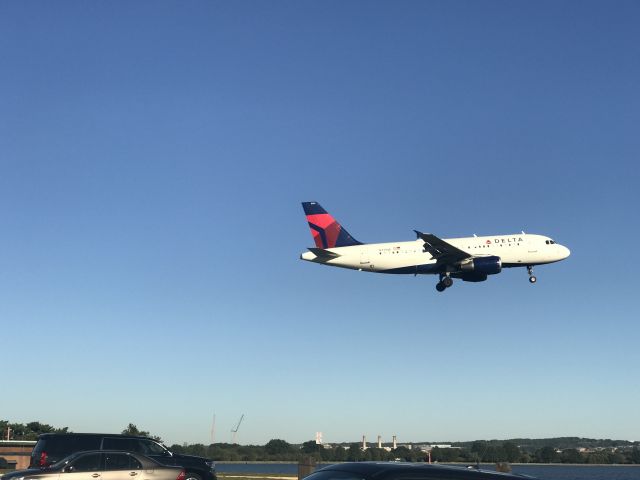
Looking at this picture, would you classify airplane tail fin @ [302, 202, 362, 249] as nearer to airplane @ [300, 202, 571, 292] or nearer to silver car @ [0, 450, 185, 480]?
airplane @ [300, 202, 571, 292]

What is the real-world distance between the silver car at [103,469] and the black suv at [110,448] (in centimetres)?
165

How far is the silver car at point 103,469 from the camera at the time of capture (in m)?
16.2

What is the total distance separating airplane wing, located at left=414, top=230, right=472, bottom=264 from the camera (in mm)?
54906

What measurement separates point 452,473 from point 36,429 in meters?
100

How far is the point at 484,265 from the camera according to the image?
55625 mm

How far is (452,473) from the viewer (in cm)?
631

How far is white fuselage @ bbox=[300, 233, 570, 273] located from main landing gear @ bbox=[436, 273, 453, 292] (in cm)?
147

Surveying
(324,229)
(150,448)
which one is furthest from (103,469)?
(324,229)

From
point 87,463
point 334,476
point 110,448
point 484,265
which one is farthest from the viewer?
point 484,265

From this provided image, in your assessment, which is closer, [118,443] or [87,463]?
[87,463]

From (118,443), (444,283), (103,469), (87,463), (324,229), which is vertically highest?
(324,229)

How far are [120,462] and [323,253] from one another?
43595mm

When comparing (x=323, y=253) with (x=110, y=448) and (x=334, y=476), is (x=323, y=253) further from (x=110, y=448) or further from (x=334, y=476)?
(x=334, y=476)

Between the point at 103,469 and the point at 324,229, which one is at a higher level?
the point at 324,229
